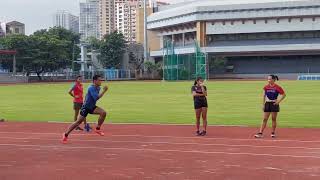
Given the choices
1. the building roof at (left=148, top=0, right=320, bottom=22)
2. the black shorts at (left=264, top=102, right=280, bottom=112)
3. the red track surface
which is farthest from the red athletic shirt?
the building roof at (left=148, top=0, right=320, bottom=22)

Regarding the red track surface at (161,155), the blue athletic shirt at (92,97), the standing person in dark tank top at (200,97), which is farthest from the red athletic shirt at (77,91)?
the standing person in dark tank top at (200,97)

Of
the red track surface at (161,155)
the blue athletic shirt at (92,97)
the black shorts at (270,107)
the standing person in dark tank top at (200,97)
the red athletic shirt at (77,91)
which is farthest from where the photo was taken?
the red athletic shirt at (77,91)

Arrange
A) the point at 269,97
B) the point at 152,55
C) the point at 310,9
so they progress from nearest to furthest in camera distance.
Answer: the point at 269,97 → the point at 310,9 → the point at 152,55

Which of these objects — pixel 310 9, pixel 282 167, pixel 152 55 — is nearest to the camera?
pixel 282 167

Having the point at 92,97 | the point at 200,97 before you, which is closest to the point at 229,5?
→ the point at 200,97

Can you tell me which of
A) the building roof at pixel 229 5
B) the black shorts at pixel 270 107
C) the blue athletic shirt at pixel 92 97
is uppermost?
the building roof at pixel 229 5

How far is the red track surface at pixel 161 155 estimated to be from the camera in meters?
9.28

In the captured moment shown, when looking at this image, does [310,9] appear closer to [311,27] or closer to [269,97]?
[311,27]

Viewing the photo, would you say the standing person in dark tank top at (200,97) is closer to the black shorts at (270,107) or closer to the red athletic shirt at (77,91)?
the black shorts at (270,107)

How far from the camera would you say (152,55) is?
4432 inches

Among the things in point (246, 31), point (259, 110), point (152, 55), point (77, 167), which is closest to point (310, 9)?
point (246, 31)

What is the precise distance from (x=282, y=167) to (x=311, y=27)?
289ft

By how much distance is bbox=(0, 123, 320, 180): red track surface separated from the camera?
9.28 metres

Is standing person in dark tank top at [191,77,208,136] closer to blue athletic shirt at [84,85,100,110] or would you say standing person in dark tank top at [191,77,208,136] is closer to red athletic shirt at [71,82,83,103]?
blue athletic shirt at [84,85,100,110]
